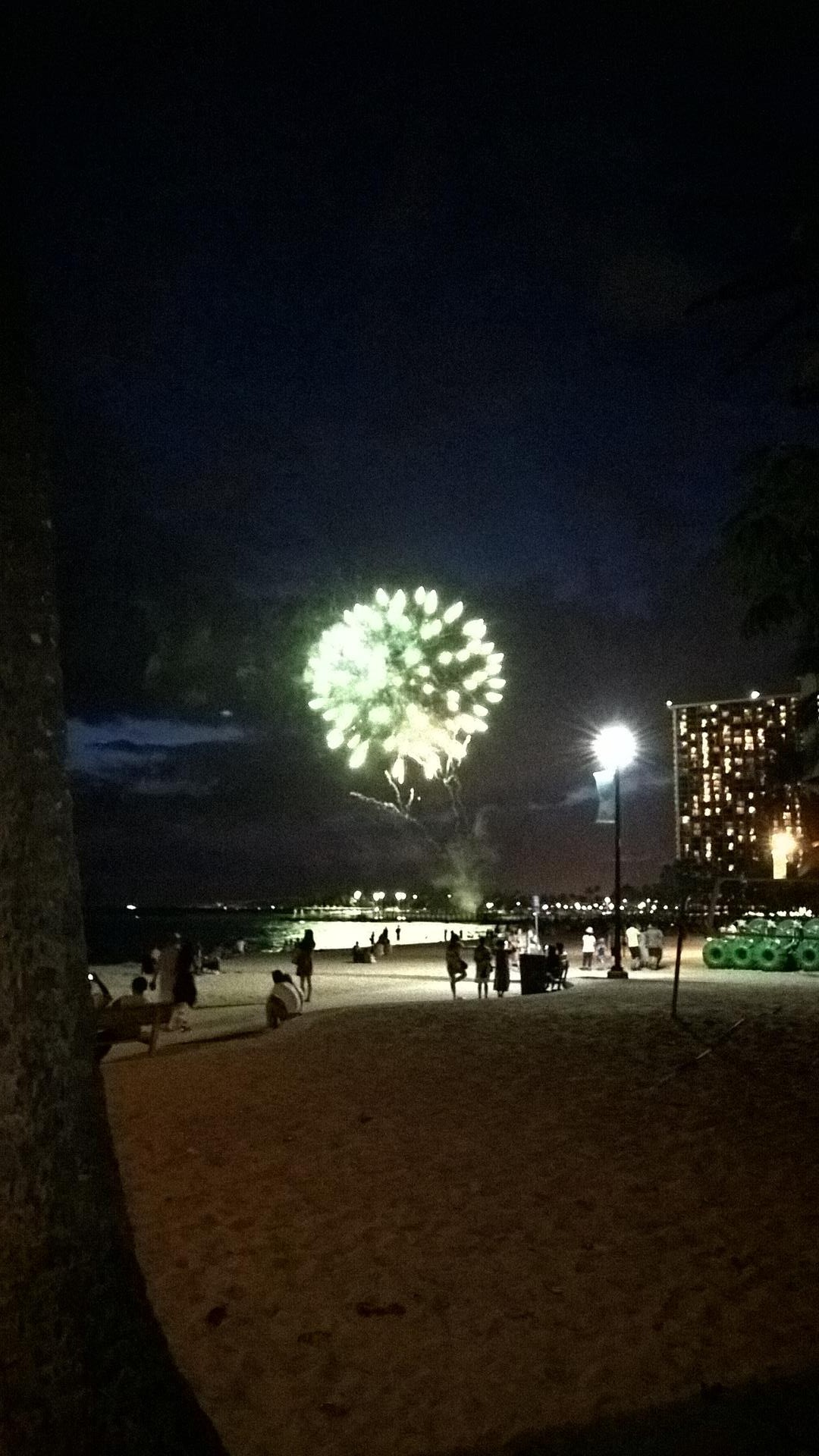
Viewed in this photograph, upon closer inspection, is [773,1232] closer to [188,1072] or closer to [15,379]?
[15,379]

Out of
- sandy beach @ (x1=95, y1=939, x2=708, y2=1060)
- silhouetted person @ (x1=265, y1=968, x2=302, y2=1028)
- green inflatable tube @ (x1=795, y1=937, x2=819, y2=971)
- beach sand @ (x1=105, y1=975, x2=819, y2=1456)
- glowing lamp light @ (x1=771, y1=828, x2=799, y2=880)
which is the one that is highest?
glowing lamp light @ (x1=771, y1=828, x2=799, y2=880)

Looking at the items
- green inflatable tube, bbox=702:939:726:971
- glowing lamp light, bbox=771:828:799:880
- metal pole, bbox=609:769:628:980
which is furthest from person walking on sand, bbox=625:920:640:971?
glowing lamp light, bbox=771:828:799:880

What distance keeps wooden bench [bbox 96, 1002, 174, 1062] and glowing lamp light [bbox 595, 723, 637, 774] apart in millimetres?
12816

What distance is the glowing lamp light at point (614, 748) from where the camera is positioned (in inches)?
971

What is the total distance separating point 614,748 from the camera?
81.3 ft

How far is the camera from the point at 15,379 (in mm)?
3420

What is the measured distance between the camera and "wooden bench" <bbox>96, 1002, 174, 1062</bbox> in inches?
507

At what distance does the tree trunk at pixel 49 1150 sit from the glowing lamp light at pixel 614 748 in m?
22.0

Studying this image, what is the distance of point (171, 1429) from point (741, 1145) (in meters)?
5.99

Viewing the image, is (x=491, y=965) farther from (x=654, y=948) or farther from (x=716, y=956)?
(x=654, y=948)

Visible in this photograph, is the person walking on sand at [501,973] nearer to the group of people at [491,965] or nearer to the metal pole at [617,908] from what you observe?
the group of people at [491,965]

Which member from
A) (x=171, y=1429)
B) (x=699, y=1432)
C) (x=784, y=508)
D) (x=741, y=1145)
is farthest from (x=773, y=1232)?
(x=784, y=508)

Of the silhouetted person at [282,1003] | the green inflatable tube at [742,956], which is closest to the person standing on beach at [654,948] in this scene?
the green inflatable tube at [742,956]

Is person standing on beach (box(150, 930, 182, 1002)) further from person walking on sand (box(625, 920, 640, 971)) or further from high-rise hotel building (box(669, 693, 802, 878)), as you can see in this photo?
high-rise hotel building (box(669, 693, 802, 878))
